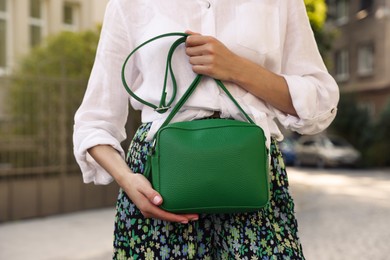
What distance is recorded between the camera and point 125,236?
147cm

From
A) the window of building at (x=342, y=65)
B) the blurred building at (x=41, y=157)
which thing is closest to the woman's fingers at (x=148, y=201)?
the blurred building at (x=41, y=157)

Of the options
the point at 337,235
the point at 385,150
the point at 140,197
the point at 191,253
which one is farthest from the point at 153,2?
the point at 385,150

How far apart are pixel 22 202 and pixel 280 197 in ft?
23.4

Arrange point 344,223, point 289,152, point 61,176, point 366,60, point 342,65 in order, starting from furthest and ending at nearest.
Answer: point 342,65 < point 366,60 < point 289,152 < point 61,176 < point 344,223

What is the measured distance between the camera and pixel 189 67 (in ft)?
4.86

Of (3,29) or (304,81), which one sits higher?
(3,29)

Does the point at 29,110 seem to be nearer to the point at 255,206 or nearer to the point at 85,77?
the point at 85,77

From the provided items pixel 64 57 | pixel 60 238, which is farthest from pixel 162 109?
pixel 64 57

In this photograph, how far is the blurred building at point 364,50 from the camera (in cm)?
2642

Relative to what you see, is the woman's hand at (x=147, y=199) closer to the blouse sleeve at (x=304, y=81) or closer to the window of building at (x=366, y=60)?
the blouse sleeve at (x=304, y=81)

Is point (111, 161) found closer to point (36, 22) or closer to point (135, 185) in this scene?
point (135, 185)

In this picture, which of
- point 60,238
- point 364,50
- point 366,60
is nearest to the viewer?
point 60,238

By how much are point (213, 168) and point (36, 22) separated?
42.2ft

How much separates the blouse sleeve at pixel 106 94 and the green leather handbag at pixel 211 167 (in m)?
0.26
